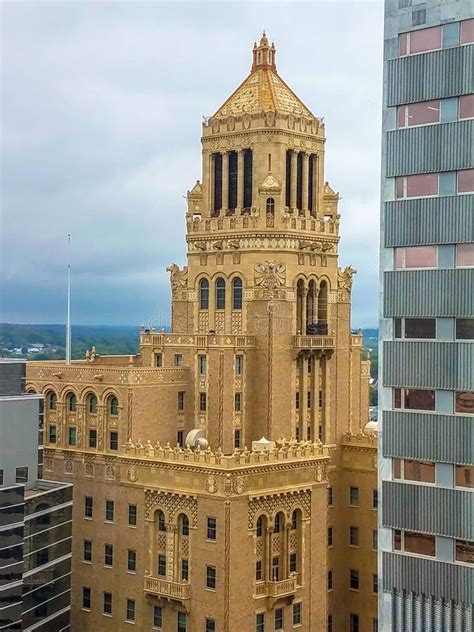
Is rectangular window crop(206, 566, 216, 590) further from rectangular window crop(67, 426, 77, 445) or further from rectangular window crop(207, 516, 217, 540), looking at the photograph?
rectangular window crop(67, 426, 77, 445)

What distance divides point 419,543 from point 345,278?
44753 millimetres

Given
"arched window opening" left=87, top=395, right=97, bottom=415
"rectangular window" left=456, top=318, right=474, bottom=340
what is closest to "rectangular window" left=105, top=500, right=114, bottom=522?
"arched window opening" left=87, top=395, right=97, bottom=415

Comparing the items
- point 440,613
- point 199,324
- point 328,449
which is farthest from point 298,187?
point 440,613

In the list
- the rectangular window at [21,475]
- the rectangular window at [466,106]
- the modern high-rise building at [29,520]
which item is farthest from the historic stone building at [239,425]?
the rectangular window at [466,106]

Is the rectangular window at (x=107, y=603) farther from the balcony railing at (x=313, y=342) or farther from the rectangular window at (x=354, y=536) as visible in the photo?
the balcony railing at (x=313, y=342)

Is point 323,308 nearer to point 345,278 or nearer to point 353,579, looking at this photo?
point 345,278

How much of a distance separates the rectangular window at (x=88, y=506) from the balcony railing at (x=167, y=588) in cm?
869

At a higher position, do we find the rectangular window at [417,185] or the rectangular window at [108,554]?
the rectangular window at [417,185]

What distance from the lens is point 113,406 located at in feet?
286

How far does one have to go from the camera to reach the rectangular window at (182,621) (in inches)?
3142

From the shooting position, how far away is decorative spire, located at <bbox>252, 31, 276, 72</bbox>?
9531 cm

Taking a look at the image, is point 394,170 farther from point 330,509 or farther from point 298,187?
point 330,509

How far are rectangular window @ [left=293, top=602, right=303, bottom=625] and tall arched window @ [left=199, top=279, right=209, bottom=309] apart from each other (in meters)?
26.0

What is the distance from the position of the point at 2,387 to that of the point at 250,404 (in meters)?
20.8
